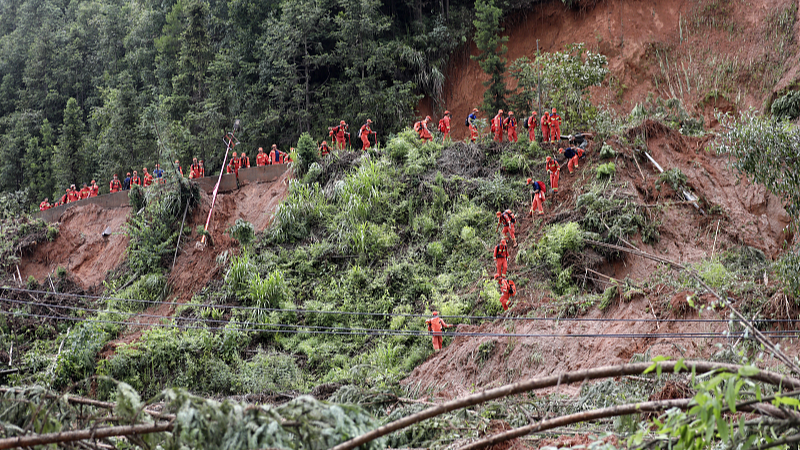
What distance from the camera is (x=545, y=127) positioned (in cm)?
2309

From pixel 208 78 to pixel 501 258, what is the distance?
2361 cm

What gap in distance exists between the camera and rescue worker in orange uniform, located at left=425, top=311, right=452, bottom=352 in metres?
16.5

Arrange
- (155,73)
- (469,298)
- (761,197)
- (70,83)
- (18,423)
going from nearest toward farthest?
(18,423), (469,298), (761,197), (155,73), (70,83)

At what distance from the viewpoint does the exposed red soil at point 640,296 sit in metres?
14.0

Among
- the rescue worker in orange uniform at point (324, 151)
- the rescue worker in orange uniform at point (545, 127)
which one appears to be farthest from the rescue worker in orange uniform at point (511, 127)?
the rescue worker in orange uniform at point (324, 151)

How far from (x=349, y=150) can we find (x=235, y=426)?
849 inches

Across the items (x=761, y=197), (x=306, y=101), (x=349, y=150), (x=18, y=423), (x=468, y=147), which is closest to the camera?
(x=18, y=423)

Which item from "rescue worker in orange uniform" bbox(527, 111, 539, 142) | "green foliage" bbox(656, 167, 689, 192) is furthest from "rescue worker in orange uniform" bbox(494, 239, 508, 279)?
"rescue worker in orange uniform" bbox(527, 111, 539, 142)

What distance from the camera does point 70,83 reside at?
51.9 metres

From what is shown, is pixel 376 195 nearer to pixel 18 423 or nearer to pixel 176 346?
pixel 176 346

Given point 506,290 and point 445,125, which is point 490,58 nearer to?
point 445,125

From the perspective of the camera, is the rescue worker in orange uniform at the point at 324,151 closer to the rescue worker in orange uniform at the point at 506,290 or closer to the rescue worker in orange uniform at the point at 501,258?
the rescue worker in orange uniform at the point at 501,258

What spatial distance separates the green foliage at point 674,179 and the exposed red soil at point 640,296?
20 cm

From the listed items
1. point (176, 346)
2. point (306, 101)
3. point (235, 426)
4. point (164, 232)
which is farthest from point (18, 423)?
point (306, 101)
